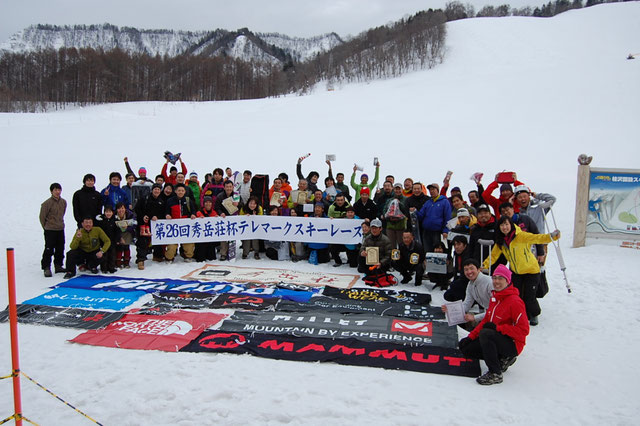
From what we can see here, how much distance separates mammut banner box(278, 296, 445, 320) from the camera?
6.13 m

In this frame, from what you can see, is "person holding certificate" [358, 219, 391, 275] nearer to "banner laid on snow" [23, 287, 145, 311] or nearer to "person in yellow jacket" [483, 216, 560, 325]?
"person in yellow jacket" [483, 216, 560, 325]

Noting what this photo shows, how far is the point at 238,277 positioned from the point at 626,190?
28.2ft

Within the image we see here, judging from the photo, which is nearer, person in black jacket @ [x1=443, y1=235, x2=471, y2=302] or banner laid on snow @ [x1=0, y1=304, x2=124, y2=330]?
banner laid on snow @ [x1=0, y1=304, x2=124, y2=330]

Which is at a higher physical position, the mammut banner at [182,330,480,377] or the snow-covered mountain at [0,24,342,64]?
Result: the snow-covered mountain at [0,24,342,64]

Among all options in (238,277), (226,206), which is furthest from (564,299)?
(226,206)

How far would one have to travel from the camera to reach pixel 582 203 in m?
9.91

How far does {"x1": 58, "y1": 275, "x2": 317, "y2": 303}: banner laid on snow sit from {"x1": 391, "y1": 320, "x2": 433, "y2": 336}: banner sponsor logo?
1629 mm

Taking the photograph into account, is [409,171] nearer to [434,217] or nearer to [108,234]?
[434,217]

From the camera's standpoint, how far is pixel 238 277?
8047 millimetres

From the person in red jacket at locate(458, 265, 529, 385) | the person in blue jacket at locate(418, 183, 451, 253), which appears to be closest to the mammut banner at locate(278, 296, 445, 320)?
the person in red jacket at locate(458, 265, 529, 385)

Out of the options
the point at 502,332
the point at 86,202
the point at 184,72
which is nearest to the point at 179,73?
the point at 184,72

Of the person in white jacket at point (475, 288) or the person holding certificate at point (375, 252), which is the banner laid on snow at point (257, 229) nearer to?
the person holding certificate at point (375, 252)

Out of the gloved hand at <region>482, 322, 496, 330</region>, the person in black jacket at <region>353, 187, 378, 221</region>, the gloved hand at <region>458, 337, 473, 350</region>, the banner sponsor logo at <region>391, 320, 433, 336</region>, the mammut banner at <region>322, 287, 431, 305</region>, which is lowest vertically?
the banner sponsor logo at <region>391, 320, 433, 336</region>

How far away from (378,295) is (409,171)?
12684mm
